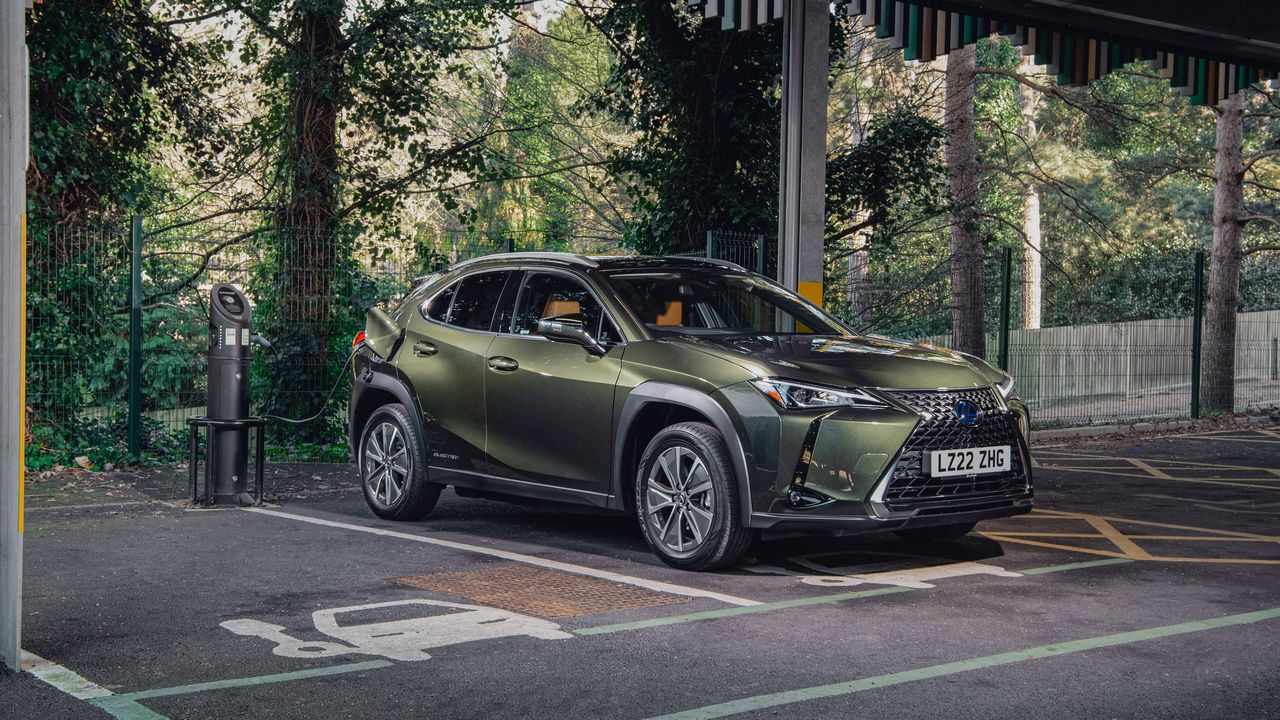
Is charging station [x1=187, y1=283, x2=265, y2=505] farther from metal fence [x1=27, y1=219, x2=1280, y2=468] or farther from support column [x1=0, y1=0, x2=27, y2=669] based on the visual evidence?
support column [x1=0, y1=0, x2=27, y2=669]

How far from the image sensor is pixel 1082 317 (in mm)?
22359

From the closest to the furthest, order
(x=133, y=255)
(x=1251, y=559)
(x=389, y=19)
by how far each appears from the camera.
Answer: (x=1251, y=559), (x=133, y=255), (x=389, y=19)

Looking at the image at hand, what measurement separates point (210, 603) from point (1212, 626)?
4528 mm

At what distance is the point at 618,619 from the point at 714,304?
Answer: 272 centimetres

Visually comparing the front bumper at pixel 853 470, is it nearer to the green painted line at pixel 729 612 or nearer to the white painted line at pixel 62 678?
the green painted line at pixel 729 612

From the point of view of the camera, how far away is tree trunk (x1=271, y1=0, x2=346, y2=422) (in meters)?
13.8

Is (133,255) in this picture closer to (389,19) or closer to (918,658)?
(389,19)

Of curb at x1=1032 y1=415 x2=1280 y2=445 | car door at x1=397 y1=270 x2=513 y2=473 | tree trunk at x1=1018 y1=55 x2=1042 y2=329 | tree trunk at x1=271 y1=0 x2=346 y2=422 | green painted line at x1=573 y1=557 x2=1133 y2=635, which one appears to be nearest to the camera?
green painted line at x1=573 y1=557 x2=1133 y2=635

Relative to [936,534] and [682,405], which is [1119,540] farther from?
[682,405]

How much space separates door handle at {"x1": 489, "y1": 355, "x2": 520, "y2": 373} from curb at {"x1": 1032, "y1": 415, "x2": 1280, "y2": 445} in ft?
30.1

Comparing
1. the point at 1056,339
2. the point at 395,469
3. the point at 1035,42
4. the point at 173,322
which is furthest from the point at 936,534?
the point at 1056,339

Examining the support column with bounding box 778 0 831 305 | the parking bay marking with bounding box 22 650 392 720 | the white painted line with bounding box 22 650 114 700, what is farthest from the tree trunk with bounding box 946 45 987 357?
the white painted line with bounding box 22 650 114 700

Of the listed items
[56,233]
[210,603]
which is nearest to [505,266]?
[210,603]

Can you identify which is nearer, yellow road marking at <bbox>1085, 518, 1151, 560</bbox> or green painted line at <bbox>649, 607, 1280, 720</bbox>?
green painted line at <bbox>649, 607, 1280, 720</bbox>
